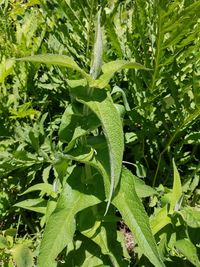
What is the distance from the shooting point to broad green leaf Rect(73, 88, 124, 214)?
0.91m

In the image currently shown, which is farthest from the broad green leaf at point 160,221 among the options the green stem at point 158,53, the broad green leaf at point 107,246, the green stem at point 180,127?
the green stem at point 158,53

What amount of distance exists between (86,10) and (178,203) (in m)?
0.80

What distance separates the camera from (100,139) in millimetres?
1133

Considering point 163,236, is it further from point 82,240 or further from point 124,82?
point 124,82

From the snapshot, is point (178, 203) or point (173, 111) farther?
point (173, 111)

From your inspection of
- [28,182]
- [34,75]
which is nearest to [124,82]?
[34,75]

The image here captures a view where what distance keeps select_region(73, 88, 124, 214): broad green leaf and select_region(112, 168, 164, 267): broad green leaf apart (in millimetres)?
107

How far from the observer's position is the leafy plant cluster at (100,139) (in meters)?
1.04

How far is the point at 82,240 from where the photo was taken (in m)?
1.34

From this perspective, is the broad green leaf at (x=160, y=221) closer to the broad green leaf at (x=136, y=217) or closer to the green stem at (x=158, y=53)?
the broad green leaf at (x=136, y=217)

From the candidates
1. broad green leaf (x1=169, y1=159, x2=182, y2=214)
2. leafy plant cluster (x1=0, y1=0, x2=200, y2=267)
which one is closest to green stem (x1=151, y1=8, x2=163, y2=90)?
leafy plant cluster (x1=0, y1=0, x2=200, y2=267)

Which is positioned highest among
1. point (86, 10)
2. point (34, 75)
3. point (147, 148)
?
point (86, 10)

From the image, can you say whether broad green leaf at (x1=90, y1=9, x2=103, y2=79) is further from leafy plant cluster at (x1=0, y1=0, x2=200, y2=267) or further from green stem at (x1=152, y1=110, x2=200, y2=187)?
green stem at (x1=152, y1=110, x2=200, y2=187)

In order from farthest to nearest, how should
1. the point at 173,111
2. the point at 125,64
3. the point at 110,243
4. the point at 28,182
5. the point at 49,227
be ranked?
the point at 173,111 < the point at 28,182 < the point at 110,243 < the point at 49,227 < the point at 125,64
